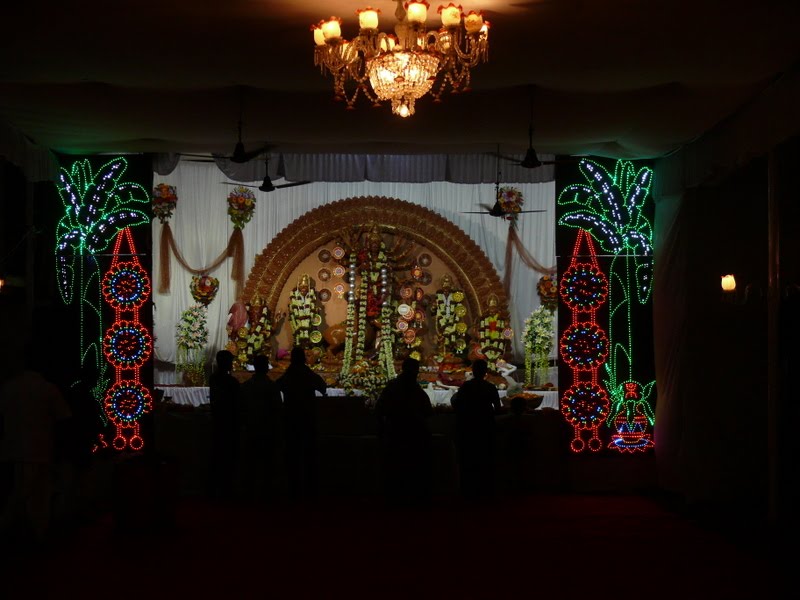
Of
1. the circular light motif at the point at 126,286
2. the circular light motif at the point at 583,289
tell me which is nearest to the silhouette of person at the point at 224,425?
the circular light motif at the point at 126,286

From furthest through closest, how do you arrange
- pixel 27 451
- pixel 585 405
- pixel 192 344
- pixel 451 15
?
pixel 192 344 → pixel 585 405 → pixel 27 451 → pixel 451 15

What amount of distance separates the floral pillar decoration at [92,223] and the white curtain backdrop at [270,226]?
284 cm

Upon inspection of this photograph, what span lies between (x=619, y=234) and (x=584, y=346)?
4.17 feet

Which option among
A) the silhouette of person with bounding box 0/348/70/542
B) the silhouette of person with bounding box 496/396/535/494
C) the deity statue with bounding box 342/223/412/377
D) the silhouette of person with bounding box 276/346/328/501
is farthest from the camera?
the deity statue with bounding box 342/223/412/377

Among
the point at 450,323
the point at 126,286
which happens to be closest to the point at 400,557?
the point at 126,286

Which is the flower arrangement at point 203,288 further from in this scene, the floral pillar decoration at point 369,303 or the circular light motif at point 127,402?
the circular light motif at point 127,402

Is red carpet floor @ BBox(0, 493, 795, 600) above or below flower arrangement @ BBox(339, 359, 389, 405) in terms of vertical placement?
below

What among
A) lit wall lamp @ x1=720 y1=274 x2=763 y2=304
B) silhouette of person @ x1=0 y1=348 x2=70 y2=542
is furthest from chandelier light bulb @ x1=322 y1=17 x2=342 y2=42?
lit wall lamp @ x1=720 y1=274 x2=763 y2=304

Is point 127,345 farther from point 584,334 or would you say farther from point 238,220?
point 584,334

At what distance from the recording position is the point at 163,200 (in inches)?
539

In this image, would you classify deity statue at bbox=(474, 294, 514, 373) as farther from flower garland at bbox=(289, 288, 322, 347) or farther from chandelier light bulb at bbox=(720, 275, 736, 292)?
chandelier light bulb at bbox=(720, 275, 736, 292)

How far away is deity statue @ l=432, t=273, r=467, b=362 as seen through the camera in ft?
44.5

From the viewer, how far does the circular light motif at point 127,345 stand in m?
11.0

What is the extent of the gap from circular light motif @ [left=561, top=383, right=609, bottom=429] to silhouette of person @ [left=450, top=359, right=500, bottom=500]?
166 cm
